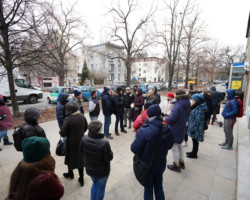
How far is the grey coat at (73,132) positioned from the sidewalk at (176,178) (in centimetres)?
56

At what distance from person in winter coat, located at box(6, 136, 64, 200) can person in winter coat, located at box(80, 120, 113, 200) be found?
81 cm

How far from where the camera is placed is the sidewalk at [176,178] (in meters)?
2.66

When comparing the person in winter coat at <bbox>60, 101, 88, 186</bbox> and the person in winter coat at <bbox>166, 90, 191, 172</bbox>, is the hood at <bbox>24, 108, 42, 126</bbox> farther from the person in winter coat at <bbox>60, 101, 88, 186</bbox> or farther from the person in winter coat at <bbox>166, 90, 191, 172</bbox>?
the person in winter coat at <bbox>166, 90, 191, 172</bbox>

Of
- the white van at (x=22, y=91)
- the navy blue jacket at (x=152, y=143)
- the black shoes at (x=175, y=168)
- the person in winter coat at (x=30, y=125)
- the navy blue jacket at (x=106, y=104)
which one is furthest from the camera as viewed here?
the white van at (x=22, y=91)

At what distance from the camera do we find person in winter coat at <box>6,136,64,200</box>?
3.66 feet

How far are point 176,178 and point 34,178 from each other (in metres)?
2.95

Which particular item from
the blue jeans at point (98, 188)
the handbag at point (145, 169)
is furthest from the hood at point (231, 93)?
the blue jeans at point (98, 188)

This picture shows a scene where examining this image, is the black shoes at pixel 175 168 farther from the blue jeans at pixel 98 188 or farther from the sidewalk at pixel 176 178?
the blue jeans at pixel 98 188

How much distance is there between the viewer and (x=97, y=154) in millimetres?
2039

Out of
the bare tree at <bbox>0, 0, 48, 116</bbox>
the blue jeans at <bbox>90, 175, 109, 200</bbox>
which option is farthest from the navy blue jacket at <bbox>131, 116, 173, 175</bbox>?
the bare tree at <bbox>0, 0, 48, 116</bbox>

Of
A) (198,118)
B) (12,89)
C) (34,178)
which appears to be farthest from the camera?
(12,89)

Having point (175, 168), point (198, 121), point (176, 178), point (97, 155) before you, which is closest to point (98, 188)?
point (97, 155)

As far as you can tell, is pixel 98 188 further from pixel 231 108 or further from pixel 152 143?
pixel 231 108

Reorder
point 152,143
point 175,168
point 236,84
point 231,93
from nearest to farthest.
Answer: point 152,143 < point 175,168 < point 231,93 < point 236,84
